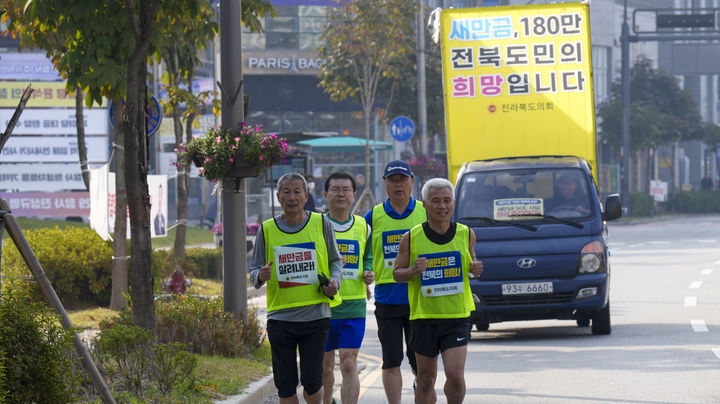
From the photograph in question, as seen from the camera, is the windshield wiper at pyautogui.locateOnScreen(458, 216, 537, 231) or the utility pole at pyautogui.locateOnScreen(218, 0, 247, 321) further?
the windshield wiper at pyautogui.locateOnScreen(458, 216, 537, 231)

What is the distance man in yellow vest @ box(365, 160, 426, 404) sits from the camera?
8383 mm

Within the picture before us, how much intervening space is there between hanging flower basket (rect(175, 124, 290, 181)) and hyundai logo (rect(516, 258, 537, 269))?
9.90 feet

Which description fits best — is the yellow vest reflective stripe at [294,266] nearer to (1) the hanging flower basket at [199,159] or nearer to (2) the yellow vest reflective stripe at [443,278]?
(2) the yellow vest reflective stripe at [443,278]

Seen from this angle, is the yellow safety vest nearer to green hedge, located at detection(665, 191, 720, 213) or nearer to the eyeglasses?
the eyeglasses

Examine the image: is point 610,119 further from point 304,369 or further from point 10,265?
point 304,369

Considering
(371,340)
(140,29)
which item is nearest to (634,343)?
(371,340)

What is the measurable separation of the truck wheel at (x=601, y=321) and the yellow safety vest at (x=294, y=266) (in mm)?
6738

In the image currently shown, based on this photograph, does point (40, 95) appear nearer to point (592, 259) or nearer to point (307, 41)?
point (307, 41)

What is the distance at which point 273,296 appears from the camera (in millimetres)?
7613

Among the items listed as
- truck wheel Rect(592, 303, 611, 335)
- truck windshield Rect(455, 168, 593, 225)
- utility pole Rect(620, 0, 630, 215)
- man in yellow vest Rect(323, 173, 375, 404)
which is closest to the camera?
man in yellow vest Rect(323, 173, 375, 404)

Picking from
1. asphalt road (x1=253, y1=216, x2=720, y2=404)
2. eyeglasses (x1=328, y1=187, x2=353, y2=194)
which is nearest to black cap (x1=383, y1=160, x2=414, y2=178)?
eyeglasses (x1=328, y1=187, x2=353, y2=194)

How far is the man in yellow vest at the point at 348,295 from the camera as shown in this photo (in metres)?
8.30

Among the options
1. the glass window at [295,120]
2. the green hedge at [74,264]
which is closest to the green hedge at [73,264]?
the green hedge at [74,264]

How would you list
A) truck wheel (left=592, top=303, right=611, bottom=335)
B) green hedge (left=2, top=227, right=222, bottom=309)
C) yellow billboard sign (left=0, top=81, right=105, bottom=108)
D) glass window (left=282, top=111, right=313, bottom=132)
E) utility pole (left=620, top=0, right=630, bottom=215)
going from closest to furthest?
truck wheel (left=592, top=303, right=611, bottom=335) → green hedge (left=2, top=227, right=222, bottom=309) → yellow billboard sign (left=0, top=81, right=105, bottom=108) → glass window (left=282, top=111, right=313, bottom=132) → utility pole (left=620, top=0, right=630, bottom=215)
